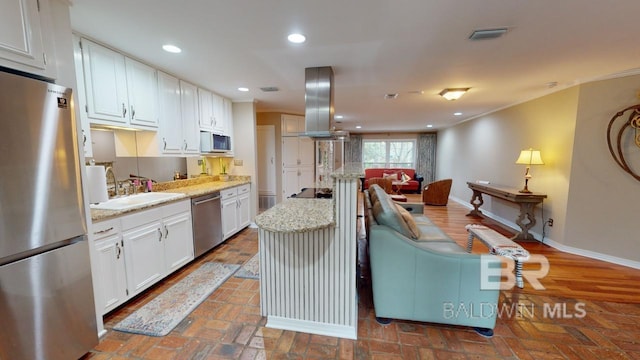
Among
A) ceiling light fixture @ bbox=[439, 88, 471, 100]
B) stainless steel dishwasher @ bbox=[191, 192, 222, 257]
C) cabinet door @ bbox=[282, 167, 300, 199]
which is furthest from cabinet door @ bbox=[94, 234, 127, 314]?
ceiling light fixture @ bbox=[439, 88, 471, 100]

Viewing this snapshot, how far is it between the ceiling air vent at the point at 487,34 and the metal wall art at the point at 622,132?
2450 mm

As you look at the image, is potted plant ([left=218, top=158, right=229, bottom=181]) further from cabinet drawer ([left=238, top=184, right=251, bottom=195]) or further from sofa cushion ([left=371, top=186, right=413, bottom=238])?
sofa cushion ([left=371, top=186, right=413, bottom=238])

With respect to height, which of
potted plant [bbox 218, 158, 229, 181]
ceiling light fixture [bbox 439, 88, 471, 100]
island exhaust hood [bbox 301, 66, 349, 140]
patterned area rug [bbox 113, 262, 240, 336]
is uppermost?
ceiling light fixture [bbox 439, 88, 471, 100]

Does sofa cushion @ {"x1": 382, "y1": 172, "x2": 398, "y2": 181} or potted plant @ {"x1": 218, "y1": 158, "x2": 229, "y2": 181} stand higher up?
potted plant @ {"x1": 218, "y1": 158, "x2": 229, "y2": 181}

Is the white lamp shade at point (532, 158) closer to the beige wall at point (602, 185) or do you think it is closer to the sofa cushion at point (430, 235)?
the beige wall at point (602, 185)

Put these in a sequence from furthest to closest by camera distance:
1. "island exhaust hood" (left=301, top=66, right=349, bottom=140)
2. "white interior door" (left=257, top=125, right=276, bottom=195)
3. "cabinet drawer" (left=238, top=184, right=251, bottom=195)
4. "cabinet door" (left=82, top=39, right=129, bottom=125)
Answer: "white interior door" (left=257, top=125, right=276, bottom=195) < "cabinet drawer" (left=238, top=184, right=251, bottom=195) < "island exhaust hood" (left=301, top=66, right=349, bottom=140) < "cabinet door" (left=82, top=39, right=129, bottom=125)

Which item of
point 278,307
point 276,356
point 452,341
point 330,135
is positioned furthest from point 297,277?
point 330,135

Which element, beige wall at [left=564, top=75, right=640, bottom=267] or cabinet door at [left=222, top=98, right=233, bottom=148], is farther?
cabinet door at [left=222, top=98, right=233, bottom=148]

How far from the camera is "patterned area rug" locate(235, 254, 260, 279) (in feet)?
9.30

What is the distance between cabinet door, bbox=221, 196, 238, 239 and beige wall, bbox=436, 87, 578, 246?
191 inches

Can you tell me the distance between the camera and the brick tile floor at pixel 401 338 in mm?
1738

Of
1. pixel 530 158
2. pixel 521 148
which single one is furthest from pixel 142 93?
pixel 521 148

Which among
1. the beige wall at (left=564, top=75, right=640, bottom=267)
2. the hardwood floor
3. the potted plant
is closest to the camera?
the hardwood floor

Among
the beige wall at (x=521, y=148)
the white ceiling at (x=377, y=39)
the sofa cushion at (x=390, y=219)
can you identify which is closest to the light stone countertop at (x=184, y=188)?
the white ceiling at (x=377, y=39)
